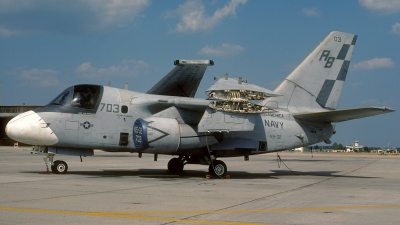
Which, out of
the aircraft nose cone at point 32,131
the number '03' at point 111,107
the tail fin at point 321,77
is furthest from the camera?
the tail fin at point 321,77

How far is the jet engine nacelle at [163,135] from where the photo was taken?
16.5 meters

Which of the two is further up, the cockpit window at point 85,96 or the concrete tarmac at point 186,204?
the cockpit window at point 85,96

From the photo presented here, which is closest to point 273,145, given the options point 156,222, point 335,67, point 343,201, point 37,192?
point 335,67

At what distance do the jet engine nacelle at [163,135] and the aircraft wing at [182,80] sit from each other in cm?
272

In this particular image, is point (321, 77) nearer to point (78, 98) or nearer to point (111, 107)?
point (111, 107)

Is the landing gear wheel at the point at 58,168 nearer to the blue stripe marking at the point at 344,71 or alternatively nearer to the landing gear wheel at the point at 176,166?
the landing gear wheel at the point at 176,166

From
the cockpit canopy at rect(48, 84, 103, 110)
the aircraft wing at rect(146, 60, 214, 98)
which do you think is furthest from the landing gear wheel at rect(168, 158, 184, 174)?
the cockpit canopy at rect(48, 84, 103, 110)

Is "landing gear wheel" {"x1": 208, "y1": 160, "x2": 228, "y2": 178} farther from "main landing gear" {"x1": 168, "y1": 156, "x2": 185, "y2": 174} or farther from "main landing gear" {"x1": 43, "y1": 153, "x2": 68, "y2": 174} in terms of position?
"main landing gear" {"x1": 43, "y1": 153, "x2": 68, "y2": 174}

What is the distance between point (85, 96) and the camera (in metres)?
17.1

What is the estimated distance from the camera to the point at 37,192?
11562 mm

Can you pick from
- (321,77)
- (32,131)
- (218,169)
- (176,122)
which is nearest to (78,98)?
(32,131)

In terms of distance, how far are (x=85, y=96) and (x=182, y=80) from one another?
4.46 meters

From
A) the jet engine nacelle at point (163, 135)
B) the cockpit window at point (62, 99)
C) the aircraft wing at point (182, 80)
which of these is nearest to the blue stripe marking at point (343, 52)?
the aircraft wing at point (182, 80)

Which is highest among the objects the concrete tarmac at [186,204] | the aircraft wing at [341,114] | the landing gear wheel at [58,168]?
the aircraft wing at [341,114]
